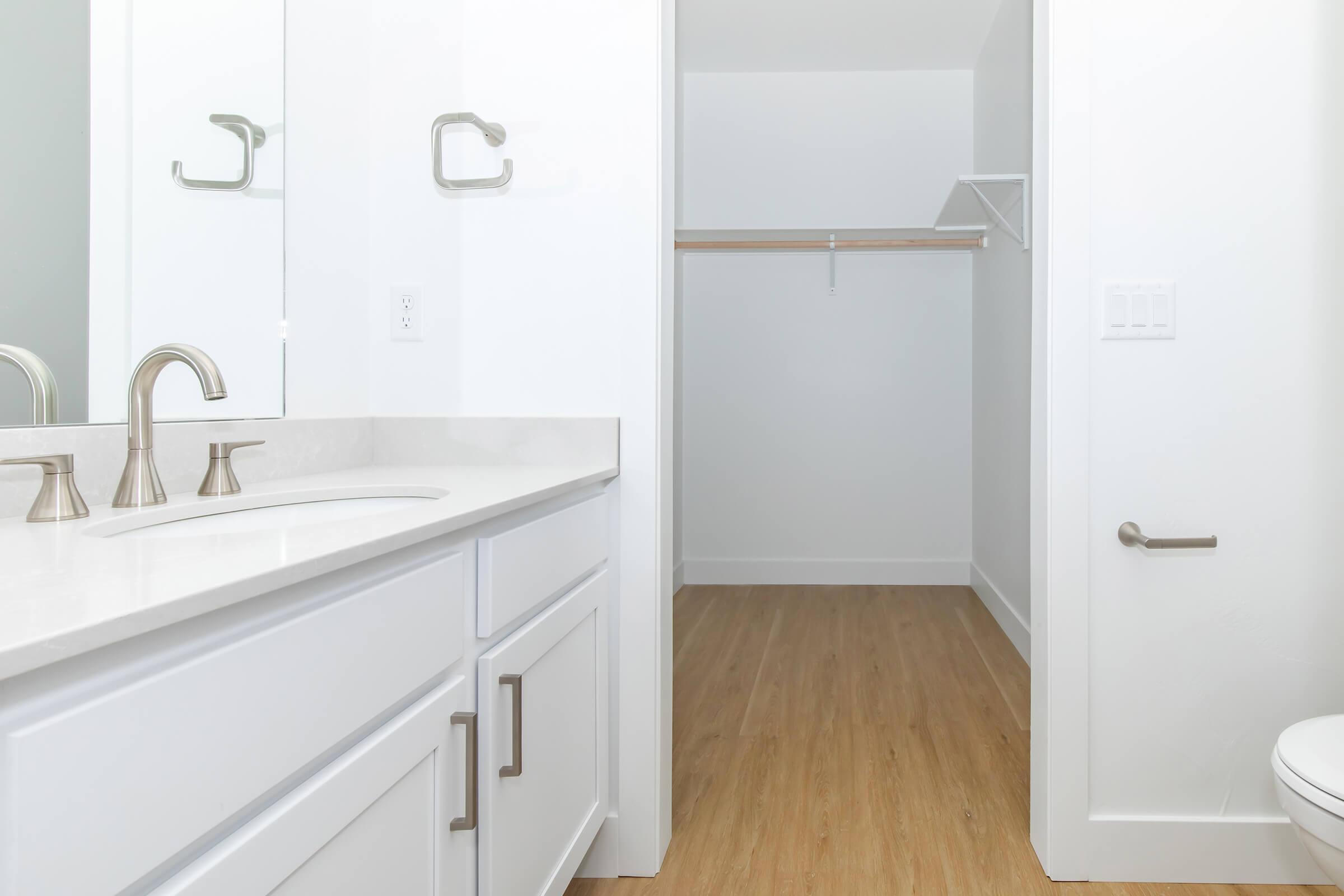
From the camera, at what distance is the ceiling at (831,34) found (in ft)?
10.4

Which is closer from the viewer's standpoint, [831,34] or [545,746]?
[545,746]

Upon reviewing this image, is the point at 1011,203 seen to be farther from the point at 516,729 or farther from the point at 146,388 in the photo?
the point at 146,388

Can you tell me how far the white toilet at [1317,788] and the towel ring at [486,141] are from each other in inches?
64.0

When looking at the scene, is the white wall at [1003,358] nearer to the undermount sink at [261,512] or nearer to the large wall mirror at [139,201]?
the undermount sink at [261,512]

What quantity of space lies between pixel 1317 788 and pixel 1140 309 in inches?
33.5

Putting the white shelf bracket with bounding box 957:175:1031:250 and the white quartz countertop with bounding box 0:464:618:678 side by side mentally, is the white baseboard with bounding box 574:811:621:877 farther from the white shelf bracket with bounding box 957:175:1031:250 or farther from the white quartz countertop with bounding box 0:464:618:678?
the white shelf bracket with bounding box 957:175:1031:250

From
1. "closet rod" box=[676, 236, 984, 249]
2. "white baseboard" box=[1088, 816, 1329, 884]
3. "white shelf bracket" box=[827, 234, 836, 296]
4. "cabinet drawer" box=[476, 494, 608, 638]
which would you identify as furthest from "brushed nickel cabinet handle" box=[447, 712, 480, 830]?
"white shelf bracket" box=[827, 234, 836, 296]

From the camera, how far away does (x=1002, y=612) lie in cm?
321

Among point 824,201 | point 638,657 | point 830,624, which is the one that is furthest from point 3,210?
point 824,201

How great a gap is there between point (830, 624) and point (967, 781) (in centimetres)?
137

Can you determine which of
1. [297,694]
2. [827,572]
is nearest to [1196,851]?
[297,694]

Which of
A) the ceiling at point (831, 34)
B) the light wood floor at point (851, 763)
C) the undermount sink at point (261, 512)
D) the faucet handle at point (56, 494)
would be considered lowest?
the light wood floor at point (851, 763)

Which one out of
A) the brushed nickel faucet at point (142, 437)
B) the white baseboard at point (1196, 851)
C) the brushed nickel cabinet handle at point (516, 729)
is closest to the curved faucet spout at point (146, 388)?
the brushed nickel faucet at point (142, 437)

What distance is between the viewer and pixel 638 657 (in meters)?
1.55
